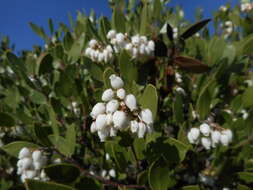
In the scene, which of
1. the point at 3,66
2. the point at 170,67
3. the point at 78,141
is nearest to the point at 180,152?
the point at 170,67

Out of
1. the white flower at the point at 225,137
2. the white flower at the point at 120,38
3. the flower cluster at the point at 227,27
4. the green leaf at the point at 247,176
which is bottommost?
the green leaf at the point at 247,176

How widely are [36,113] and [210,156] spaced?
125 cm

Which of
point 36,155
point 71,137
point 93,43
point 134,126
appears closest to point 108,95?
point 134,126

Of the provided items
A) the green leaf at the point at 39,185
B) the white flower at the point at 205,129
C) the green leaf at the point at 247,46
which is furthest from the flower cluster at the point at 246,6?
the green leaf at the point at 39,185

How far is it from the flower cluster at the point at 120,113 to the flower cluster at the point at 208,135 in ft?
1.34

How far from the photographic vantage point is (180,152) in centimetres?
101

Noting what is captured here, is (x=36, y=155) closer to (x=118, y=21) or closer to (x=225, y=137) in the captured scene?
(x=118, y=21)

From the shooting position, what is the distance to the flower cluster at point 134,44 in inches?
58.9

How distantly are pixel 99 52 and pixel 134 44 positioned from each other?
9.5 inches

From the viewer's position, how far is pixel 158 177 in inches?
37.3

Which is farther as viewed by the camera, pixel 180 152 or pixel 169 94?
pixel 169 94

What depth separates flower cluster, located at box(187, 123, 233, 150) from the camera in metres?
1.31

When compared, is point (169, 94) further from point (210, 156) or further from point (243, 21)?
point (243, 21)

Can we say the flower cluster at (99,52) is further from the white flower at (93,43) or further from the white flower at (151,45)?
the white flower at (151,45)
